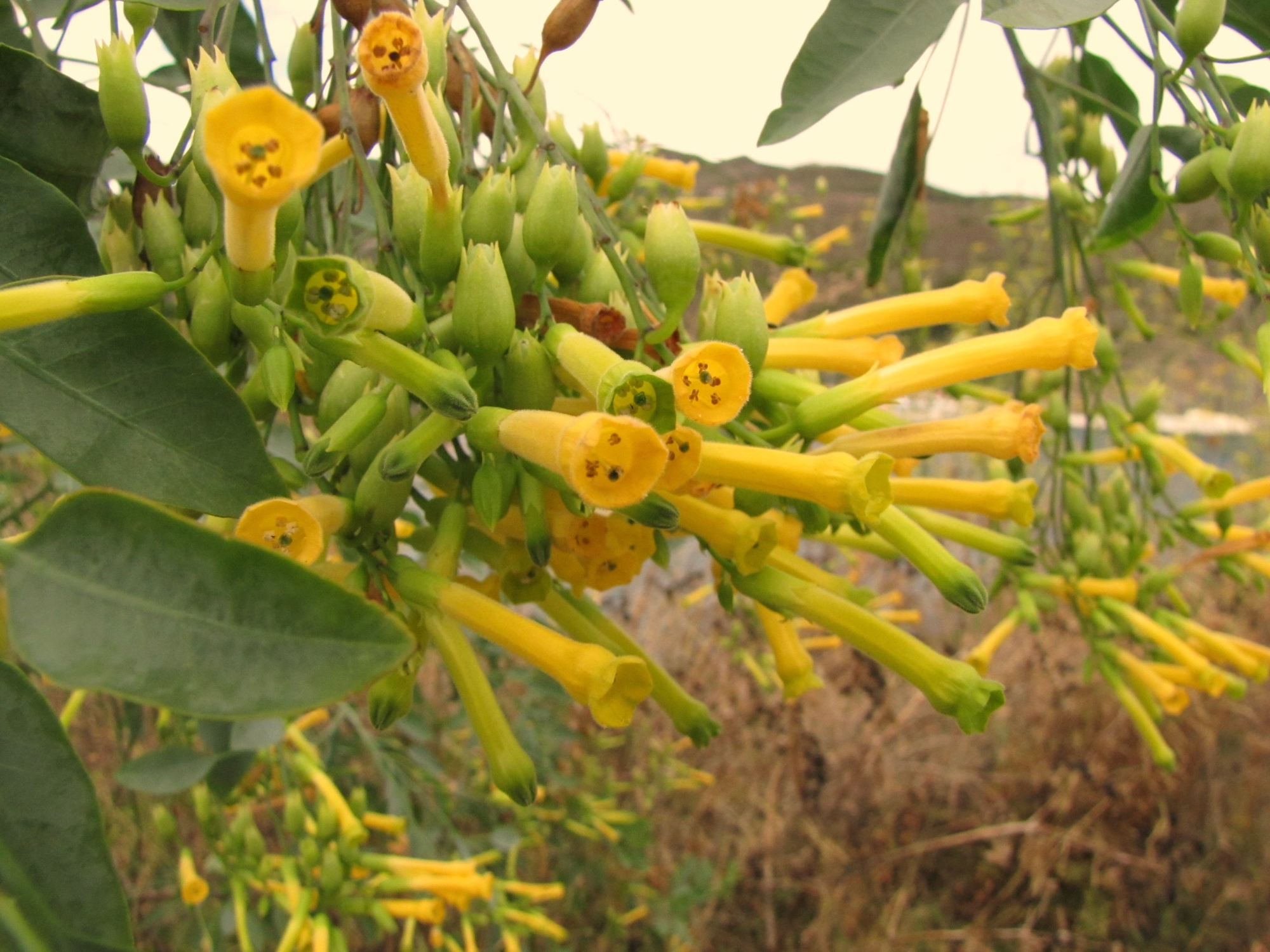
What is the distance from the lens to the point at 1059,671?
3688 mm

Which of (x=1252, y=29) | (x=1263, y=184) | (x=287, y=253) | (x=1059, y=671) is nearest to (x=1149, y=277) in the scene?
(x=1252, y=29)

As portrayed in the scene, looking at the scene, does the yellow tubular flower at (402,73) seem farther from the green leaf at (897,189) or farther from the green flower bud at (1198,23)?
the green leaf at (897,189)

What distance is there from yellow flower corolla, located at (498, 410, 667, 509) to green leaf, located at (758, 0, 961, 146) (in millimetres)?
400

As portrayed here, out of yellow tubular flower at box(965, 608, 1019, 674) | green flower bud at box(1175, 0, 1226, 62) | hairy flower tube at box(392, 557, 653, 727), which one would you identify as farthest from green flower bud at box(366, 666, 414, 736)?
yellow tubular flower at box(965, 608, 1019, 674)

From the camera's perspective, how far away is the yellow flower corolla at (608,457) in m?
0.50

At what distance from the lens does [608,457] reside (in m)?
0.52

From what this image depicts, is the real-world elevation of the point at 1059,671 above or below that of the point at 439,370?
below

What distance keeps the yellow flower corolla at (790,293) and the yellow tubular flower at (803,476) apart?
0.45 metres

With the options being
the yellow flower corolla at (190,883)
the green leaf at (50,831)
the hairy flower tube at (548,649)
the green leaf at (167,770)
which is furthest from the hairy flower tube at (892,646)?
the yellow flower corolla at (190,883)

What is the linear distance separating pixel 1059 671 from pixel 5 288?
3.90 metres

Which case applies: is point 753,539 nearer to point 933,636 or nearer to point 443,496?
point 443,496

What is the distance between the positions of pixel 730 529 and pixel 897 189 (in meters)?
0.79

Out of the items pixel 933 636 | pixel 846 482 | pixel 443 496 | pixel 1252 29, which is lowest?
pixel 933 636

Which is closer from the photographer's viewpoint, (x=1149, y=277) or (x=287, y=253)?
(x=287, y=253)
